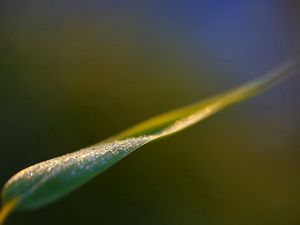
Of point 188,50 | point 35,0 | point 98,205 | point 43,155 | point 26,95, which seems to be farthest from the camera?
point 35,0

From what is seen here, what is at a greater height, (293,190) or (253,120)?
(253,120)

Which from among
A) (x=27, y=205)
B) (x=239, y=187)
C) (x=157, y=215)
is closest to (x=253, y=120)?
(x=239, y=187)

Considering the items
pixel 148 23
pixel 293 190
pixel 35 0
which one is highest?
pixel 35 0

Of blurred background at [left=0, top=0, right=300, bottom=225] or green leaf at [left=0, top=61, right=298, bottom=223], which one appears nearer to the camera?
green leaf at [left=0, top=61, right=298, bottom=223]

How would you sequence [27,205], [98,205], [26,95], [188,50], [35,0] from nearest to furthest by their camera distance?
[27,205] < [98,205] < [26,95] < [188,50] < [35,0]

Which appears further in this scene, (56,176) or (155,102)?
(155,102)

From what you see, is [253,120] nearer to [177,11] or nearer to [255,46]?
[255,46]

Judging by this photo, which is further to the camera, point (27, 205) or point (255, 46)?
point (255, 46)

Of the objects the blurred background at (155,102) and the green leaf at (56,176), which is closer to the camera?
the green leaf at (56,176)
